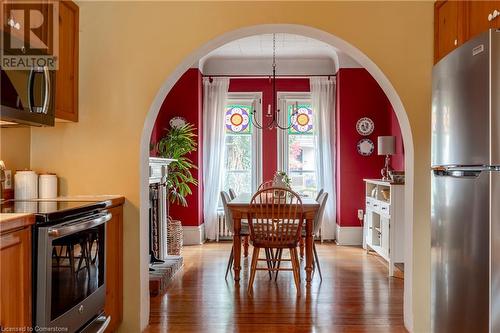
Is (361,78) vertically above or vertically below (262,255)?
above

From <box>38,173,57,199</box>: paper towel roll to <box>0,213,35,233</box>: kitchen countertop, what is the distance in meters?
0.94

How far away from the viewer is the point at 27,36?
6.83 ft

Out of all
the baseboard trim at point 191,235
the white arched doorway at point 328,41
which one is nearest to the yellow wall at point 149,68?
the white arched doorway at point 328,41

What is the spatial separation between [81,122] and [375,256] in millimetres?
3986

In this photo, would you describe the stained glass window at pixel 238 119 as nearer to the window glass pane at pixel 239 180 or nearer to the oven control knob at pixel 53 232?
the window glass pane at pixel 239 180

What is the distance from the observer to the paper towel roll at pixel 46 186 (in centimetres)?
260

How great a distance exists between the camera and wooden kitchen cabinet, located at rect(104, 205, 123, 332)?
2486 mm

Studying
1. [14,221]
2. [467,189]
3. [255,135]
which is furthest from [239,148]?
[14,221]

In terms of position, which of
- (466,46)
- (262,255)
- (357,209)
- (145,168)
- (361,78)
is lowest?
(262,255)

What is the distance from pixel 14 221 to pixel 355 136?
5105mm

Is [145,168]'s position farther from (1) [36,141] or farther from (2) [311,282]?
(2) [311,282]

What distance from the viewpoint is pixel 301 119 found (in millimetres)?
6359

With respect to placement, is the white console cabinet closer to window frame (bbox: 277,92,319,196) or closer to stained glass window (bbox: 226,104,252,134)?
window frame (bbox: 277,92,319,196)

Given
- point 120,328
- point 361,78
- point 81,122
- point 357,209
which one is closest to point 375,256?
point 357,209
